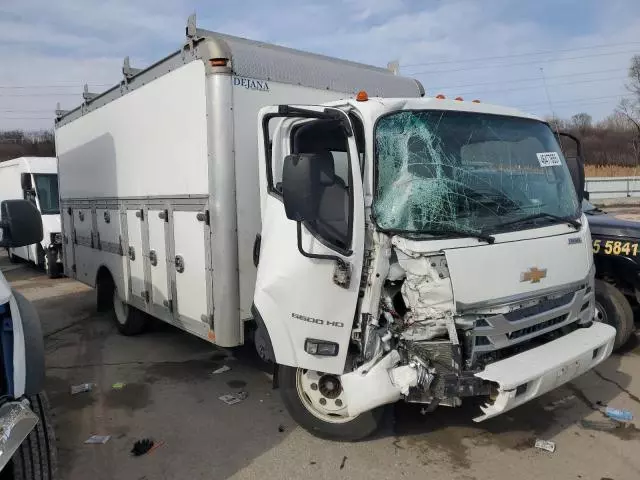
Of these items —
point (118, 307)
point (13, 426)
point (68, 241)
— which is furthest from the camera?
point (68, 241)

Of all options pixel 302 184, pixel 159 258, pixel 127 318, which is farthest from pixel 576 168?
pixel 127 318

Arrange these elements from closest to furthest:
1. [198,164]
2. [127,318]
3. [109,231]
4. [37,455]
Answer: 1. [37,455]
2. [198,164]
3. [109,231]
4. [127,318]

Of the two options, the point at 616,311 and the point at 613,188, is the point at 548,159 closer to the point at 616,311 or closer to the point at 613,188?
the point at 616,311

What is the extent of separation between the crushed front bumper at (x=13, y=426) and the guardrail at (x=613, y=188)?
3554 cm

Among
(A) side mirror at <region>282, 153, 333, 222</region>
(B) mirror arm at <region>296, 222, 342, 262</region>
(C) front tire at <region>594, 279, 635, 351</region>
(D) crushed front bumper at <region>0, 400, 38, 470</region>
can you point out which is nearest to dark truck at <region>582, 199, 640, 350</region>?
(C) front tire at <region>594, 279, 635, 351</region>

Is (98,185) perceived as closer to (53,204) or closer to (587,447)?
(587,447)

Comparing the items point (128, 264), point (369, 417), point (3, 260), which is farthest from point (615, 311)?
point (3, 260)

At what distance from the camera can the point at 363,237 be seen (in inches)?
140

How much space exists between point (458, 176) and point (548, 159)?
118 cm

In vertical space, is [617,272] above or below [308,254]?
below

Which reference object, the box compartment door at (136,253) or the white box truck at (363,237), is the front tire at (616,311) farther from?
the box compartment door at (136,253)

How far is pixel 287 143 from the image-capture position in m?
4.19

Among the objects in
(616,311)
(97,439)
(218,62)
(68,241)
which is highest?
(218,62)

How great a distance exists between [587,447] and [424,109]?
2.88 meters
